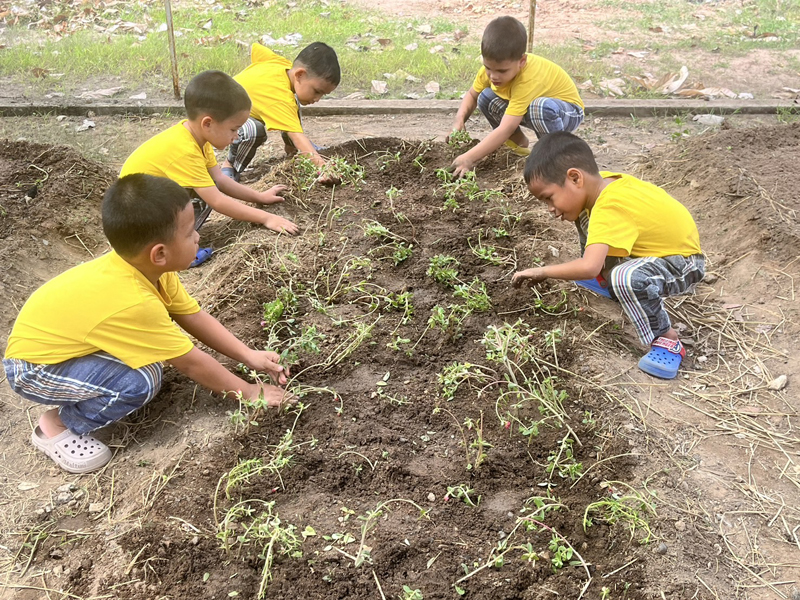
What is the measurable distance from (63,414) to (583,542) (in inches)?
85.4

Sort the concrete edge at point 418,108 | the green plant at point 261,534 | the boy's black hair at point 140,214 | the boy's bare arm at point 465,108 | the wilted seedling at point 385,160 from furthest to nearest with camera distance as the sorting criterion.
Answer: the concrete edge at point 418,108
the boy's bare arm at point 465,108
the wilted seedling at point 385,160
the boy's black hair at point 140,214
the green plant at point 261,534

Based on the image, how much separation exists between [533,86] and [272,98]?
6.22ft

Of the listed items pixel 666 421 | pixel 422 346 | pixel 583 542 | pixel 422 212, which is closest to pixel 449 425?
pixel 422 346

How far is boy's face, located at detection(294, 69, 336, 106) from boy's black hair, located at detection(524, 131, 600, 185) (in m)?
2.20

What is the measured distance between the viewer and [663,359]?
10.4 ft

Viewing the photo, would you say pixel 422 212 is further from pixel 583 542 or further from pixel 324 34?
pixel 324 34

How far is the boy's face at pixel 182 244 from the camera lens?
8.79 ft

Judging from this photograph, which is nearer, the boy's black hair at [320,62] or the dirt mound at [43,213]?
the dirt mound at [43,213]

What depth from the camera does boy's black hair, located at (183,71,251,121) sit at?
12.8 ft

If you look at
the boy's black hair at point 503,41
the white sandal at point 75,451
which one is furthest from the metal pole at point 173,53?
the white sandal at point 75,451

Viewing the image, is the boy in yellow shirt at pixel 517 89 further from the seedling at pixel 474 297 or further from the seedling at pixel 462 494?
the seedling at pixel 462 494

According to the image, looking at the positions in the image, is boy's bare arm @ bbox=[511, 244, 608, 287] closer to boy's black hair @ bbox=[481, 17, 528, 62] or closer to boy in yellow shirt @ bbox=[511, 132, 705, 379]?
boy in yellow shirt @ bbox=[511, 132, 705, 379]

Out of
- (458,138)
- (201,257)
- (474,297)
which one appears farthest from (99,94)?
(474,297)

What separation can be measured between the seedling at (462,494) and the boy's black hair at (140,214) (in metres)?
1.47
